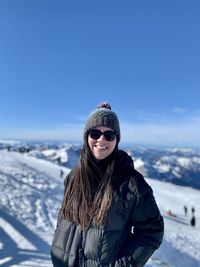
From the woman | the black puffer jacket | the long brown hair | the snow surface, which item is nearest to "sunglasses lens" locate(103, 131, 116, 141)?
the woman

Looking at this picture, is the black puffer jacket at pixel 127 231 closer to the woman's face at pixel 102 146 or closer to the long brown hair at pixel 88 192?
the long brown hair at pixel 88 192

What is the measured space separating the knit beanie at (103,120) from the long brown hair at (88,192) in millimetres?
175

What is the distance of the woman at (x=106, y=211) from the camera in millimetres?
3012

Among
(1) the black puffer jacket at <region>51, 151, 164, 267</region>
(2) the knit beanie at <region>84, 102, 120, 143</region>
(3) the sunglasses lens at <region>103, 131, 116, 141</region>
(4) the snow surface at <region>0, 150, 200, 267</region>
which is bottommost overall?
(4) the snow surface at <region>0, 150, 200, 267</region>

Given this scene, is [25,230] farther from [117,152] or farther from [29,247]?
[117,152]

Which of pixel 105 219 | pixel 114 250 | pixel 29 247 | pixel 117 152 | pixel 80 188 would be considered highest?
pixel 117 152

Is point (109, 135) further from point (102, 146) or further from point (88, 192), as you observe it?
point (88, 192)

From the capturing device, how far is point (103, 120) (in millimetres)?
3271

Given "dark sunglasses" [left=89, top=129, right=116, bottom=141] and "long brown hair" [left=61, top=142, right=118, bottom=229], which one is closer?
"long brown hair" [left=61, top=142, right=118, bottom=229]

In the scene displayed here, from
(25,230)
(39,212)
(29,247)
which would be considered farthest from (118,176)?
(39,212)

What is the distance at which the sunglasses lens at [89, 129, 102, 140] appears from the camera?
10.7 ft

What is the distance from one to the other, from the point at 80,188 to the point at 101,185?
0.80 ft

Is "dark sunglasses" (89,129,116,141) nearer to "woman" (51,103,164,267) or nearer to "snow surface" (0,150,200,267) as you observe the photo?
"woman" (51,103,164,267)

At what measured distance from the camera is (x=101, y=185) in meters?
3.16
